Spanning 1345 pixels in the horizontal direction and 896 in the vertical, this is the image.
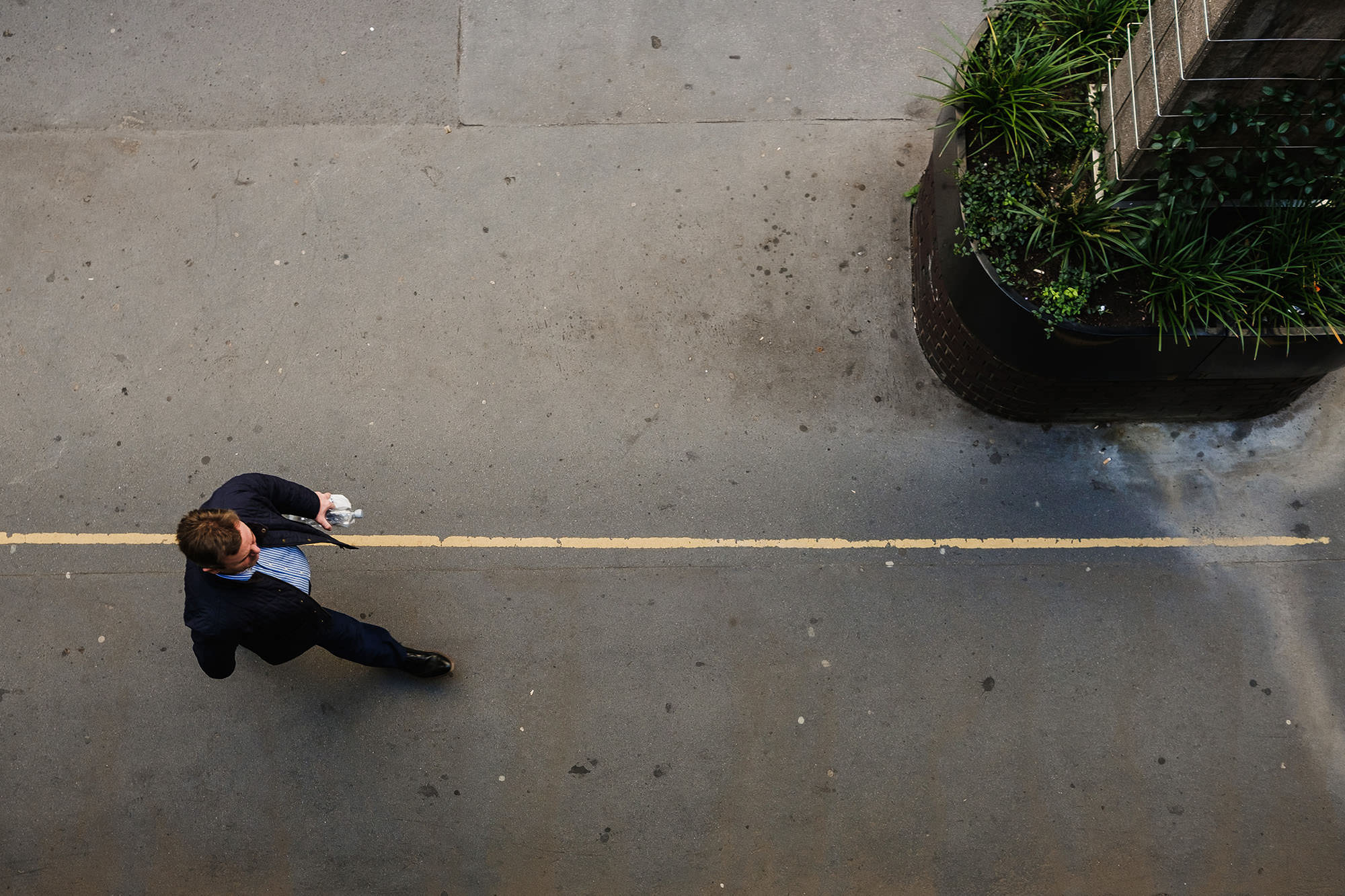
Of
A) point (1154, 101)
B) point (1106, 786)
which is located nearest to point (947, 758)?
point (1106, 786)

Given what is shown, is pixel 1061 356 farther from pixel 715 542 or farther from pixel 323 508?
pixel 323 508

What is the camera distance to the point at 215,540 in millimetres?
3672

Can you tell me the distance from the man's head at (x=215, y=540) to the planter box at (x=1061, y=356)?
4129mm

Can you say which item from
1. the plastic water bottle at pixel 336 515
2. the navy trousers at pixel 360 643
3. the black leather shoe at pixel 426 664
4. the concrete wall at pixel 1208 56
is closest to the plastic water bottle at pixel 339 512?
the plastic water bottle at pixel 336 515

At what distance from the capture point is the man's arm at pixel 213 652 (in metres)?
4.01

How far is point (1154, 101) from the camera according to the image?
4484mm

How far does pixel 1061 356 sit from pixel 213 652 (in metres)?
4.78

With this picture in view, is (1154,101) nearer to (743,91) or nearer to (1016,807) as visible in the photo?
(743,91)

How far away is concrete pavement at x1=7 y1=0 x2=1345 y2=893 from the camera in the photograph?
5.06 m

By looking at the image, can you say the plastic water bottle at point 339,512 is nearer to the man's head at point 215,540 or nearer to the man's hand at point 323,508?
the man's hand at point 323,508

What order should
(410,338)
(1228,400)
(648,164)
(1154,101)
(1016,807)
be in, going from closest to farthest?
1. (1154,101)
2. (1016,807)
3. (1228,400)
4. (410,338)
5. (648,164)

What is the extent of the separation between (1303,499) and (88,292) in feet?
27.5

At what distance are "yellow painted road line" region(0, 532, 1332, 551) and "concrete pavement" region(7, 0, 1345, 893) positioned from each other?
2.1 inches

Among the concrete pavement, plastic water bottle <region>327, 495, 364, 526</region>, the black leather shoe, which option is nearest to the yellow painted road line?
the concrete pavement
